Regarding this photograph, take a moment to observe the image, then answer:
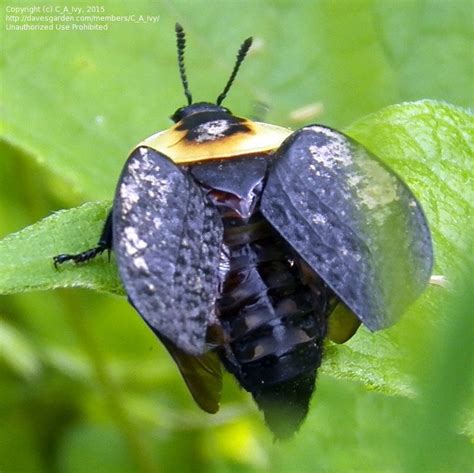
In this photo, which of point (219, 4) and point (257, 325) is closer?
point (257, 325)

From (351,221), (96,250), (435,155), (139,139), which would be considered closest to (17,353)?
(139,139)

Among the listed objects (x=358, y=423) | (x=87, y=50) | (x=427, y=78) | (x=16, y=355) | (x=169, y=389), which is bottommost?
(x=169, y=389)

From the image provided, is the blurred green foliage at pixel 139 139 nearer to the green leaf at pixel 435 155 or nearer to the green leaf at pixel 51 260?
the green leaf at pixel 435 155

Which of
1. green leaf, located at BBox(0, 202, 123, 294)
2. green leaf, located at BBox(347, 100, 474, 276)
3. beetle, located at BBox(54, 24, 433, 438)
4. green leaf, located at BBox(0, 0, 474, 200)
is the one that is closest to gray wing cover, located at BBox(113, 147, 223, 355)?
beetle, located at BBox(54, 24, 433, 438)

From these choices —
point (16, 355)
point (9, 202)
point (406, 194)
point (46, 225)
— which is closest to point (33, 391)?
point (16, 355)

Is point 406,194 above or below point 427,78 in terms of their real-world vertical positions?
above

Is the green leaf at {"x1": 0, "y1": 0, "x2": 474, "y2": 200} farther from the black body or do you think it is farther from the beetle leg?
the black body

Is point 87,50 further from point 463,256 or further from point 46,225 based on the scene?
point 463,256
